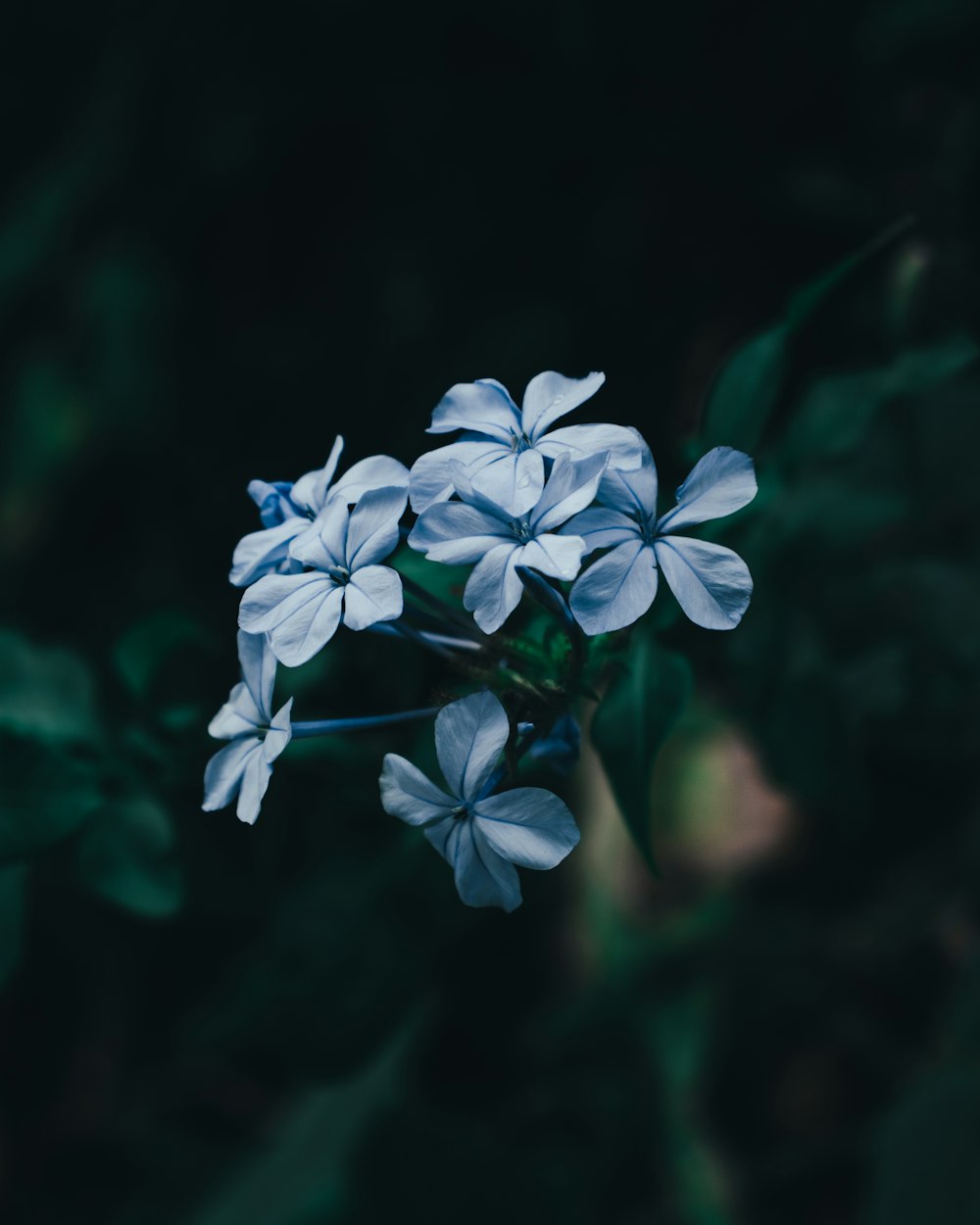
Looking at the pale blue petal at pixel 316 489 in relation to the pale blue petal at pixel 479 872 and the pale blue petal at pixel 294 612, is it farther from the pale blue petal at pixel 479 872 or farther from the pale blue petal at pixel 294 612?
the pale blue petal at pixel 479 872

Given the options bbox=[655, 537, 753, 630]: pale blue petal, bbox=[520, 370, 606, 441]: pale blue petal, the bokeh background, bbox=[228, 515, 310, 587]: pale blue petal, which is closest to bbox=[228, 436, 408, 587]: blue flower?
bbox=[228, 515, 310, 587]: pale blue petal

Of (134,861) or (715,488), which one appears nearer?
(715,488)

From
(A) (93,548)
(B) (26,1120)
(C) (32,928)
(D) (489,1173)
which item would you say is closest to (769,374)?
(D) (489,1173)

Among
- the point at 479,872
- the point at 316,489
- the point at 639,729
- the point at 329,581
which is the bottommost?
the point at 479,872

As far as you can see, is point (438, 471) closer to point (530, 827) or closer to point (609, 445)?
point (609, 445)

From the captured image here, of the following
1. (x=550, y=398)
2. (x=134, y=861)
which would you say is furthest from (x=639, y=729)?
(x=134, y=861)

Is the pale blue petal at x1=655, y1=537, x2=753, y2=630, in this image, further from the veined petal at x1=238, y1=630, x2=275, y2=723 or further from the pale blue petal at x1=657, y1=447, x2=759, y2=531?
the veined petal at x1=238, y1=630, x2=275, y2=723
